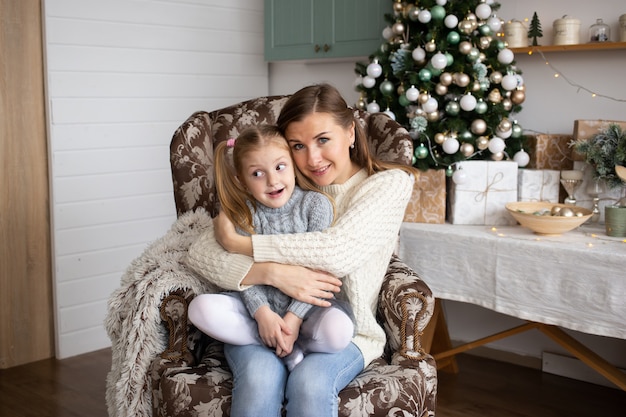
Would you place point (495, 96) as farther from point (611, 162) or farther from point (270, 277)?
point (270, 277)

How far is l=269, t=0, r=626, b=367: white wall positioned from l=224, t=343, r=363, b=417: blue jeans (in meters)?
1.63

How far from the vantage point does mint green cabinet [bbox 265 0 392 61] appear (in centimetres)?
349

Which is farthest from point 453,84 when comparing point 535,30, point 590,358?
point 590,358

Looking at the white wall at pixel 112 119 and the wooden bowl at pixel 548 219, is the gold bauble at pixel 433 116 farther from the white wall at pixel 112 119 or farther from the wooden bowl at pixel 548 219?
the white wall at pixel 112 119

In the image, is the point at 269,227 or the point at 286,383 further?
the point at 269,227

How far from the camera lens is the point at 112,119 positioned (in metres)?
3.57

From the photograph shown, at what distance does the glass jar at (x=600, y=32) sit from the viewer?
2.87 meters

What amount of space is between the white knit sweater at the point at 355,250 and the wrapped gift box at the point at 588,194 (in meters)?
1.03

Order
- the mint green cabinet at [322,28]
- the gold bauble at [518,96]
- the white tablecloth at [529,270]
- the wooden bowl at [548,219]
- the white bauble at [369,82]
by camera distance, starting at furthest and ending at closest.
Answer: the mint green cabinet at [322,28], the white bauble at [369,82], the gold bauble at [518,96], the wooden bowl at [548,219], the white tablecloth at [529,270]

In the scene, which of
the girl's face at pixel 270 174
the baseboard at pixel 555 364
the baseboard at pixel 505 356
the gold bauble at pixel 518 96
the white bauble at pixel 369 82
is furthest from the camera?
the baseboard at pixel 505 356

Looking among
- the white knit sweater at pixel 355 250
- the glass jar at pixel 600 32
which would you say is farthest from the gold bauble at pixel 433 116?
the white knit sweater at pixel 355 250

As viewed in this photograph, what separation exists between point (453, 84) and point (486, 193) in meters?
0.44

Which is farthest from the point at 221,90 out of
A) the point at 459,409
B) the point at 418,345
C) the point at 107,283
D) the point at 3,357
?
the point at 418,345

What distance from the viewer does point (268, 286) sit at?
6.53 feet
